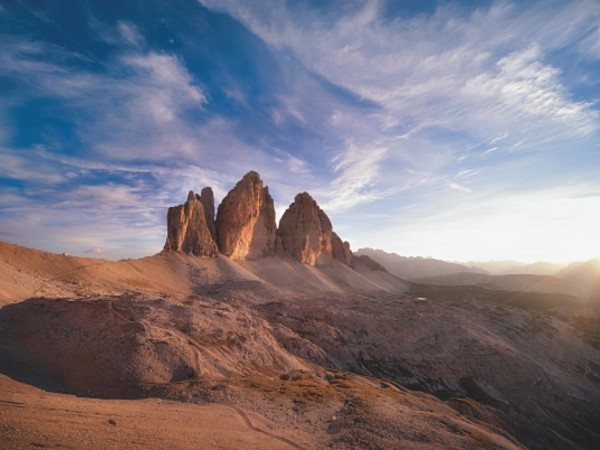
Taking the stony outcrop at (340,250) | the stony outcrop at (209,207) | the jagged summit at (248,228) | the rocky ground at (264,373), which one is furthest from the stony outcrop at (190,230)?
the stony outcrop at (340,250)

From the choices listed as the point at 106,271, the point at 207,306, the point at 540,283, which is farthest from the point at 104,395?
the point at 540,283

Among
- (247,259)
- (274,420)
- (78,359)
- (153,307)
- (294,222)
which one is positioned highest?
(294,222)

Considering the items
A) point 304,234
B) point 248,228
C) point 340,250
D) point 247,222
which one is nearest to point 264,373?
point 247,222

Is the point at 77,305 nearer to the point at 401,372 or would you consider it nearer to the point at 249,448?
the point at 249,448

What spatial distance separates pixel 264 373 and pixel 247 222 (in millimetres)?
62955

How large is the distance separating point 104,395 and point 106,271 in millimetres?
38481

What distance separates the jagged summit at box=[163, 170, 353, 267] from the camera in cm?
7188

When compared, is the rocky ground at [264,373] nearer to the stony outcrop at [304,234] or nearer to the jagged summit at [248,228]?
the jagged summit at [248,228]

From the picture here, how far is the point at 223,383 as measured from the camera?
17875mm

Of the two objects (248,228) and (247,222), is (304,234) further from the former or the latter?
(247,222)

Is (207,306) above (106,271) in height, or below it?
below

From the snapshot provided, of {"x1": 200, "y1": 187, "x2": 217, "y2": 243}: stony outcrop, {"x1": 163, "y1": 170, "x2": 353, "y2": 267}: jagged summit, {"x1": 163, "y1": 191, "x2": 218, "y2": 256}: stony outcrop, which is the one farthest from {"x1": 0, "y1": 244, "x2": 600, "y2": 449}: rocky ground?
{"x1": 200, "y1": 187, "x2": 217, "y2": 243}: stony outcrop

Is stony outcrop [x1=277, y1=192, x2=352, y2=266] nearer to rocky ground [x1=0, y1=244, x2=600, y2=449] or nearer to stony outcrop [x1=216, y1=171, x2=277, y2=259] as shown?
stony outcrop [x1=216, y1=171, x2=277, y2=259]

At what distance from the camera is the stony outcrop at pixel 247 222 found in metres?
80.4
